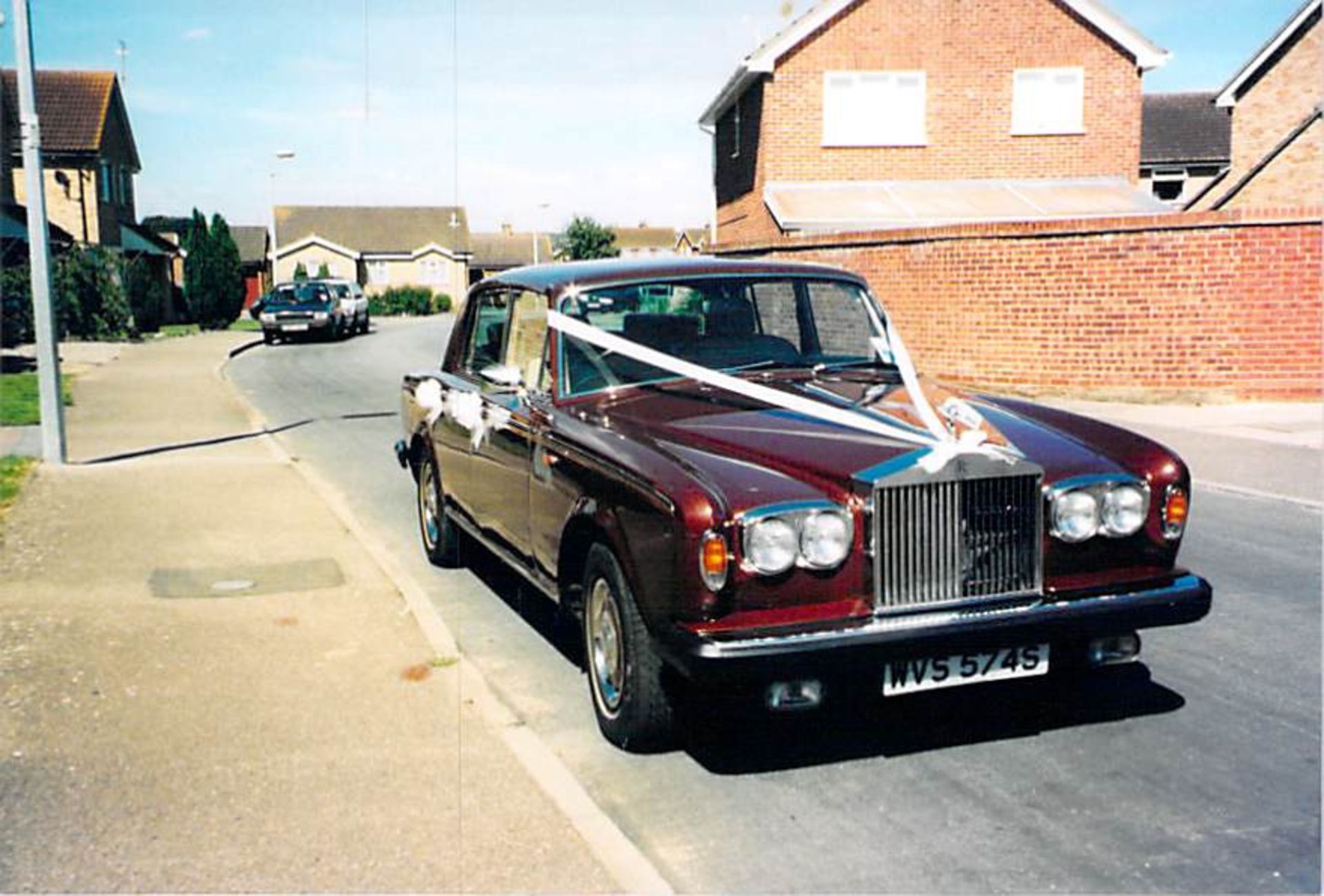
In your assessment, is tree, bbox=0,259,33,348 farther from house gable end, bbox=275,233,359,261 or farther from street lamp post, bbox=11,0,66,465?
house gable end, bbox=275,233,359,261

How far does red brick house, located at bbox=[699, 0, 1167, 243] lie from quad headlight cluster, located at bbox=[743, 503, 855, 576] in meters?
21.5

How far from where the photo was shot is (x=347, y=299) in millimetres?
36500

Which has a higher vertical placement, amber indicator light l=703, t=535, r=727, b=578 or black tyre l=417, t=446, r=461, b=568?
amber indicator light l=703, t=535, r=727, b=578

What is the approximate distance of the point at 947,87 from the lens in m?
25.5

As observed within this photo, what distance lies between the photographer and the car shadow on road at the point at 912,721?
4539 millimetres

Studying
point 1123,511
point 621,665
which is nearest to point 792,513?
point 621,665

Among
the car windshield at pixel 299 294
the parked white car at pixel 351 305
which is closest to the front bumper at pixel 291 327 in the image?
the car windshield at pixel 299 294

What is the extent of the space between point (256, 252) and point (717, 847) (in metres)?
84.8

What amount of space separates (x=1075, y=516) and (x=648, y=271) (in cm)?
237

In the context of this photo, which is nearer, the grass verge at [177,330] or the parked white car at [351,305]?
the grass verge at [177,330]

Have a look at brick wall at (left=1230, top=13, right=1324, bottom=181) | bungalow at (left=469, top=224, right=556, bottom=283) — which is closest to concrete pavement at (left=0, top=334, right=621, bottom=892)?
brick wall at (left=1230, top=13, right=1324, bottom=181)

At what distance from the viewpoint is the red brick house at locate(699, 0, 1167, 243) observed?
83.2 feet

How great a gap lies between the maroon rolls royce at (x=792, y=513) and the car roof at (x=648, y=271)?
0.04m

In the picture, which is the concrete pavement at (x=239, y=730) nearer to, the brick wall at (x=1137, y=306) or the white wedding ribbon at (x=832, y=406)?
the white wedding ribbon at (x=832, y=406)
